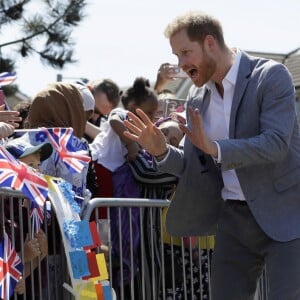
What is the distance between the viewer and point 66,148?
4289 mm

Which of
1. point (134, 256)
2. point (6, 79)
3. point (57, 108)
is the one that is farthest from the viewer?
point (134, 256)

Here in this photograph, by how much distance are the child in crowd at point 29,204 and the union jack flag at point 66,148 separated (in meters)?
0.05

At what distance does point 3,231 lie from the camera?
159 inches

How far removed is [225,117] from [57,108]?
130 centimetres

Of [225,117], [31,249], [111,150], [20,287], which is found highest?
[225,117]

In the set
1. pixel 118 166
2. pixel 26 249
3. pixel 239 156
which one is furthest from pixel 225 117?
pixel 118 166

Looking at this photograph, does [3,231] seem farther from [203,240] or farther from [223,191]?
[203,240]

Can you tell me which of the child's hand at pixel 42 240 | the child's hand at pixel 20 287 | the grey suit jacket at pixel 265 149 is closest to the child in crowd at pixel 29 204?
the child's hand at pixel 42 240

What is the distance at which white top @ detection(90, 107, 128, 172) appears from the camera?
537 cm

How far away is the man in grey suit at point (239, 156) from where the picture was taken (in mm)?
3695

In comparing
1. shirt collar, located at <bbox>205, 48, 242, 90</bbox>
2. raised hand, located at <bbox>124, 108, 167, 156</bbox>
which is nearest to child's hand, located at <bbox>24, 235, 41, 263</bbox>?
raised hand, located at <bbox>124, 108, 167, 156</bbox>

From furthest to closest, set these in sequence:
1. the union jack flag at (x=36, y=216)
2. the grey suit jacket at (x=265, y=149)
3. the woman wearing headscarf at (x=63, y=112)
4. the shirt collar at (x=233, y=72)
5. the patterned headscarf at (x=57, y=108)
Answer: the patterned headscarf at (x=57, y=108), the woman wearing headscarf at (x=63, y=112), the union jack flag at (x=36, y=216), the shirt collar at (x=233, y=72), the grey suit jacket at (x=265, y=149)

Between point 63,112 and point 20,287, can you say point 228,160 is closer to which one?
point 20,287

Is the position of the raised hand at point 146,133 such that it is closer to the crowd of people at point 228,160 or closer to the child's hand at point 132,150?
the crowd of people at point 228,160
